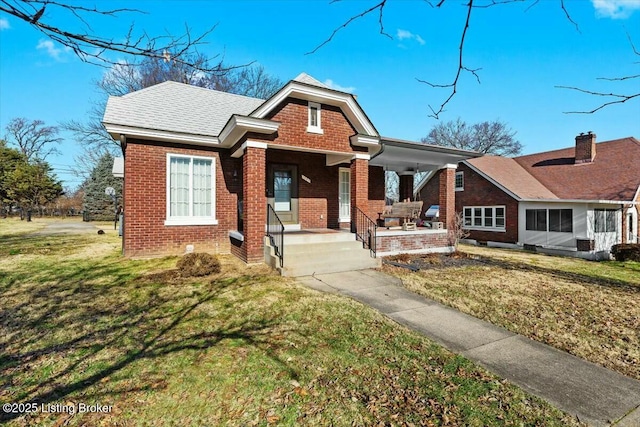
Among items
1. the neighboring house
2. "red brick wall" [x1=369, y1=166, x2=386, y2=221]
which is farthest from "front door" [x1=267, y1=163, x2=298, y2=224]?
the neighboring house

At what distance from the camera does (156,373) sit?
3.21m

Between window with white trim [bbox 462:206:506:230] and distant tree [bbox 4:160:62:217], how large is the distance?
38.6 metres

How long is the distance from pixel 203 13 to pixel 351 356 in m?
4.09

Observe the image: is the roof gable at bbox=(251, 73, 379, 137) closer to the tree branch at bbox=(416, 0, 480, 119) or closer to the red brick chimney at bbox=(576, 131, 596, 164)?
the tree branch at bbox=(416, 0, 480, 119)

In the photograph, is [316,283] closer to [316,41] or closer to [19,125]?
[316,41]

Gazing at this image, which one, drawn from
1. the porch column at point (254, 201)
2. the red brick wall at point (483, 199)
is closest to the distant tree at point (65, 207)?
the porch column at point (254, 201)

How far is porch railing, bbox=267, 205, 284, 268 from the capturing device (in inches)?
301

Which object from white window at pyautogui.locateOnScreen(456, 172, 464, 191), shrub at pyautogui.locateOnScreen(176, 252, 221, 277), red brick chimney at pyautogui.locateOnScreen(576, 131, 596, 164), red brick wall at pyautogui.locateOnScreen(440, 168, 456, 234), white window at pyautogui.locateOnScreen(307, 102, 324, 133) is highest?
red brick chimney at pyautogui.locateOnScreen(576, 131, 596, 164)

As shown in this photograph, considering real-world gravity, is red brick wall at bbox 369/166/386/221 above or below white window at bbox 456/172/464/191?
below

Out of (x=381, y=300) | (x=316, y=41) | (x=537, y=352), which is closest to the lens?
(x=316, y=41)

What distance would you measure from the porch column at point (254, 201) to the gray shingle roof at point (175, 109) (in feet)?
7.87

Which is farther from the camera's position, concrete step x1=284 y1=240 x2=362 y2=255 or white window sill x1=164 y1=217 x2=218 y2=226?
white window sill x1=164 y1=217 x2=218 y2=226

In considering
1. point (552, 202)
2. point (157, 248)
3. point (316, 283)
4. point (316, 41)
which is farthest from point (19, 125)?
point (552, 202)

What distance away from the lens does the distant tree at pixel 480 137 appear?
36.3 m
